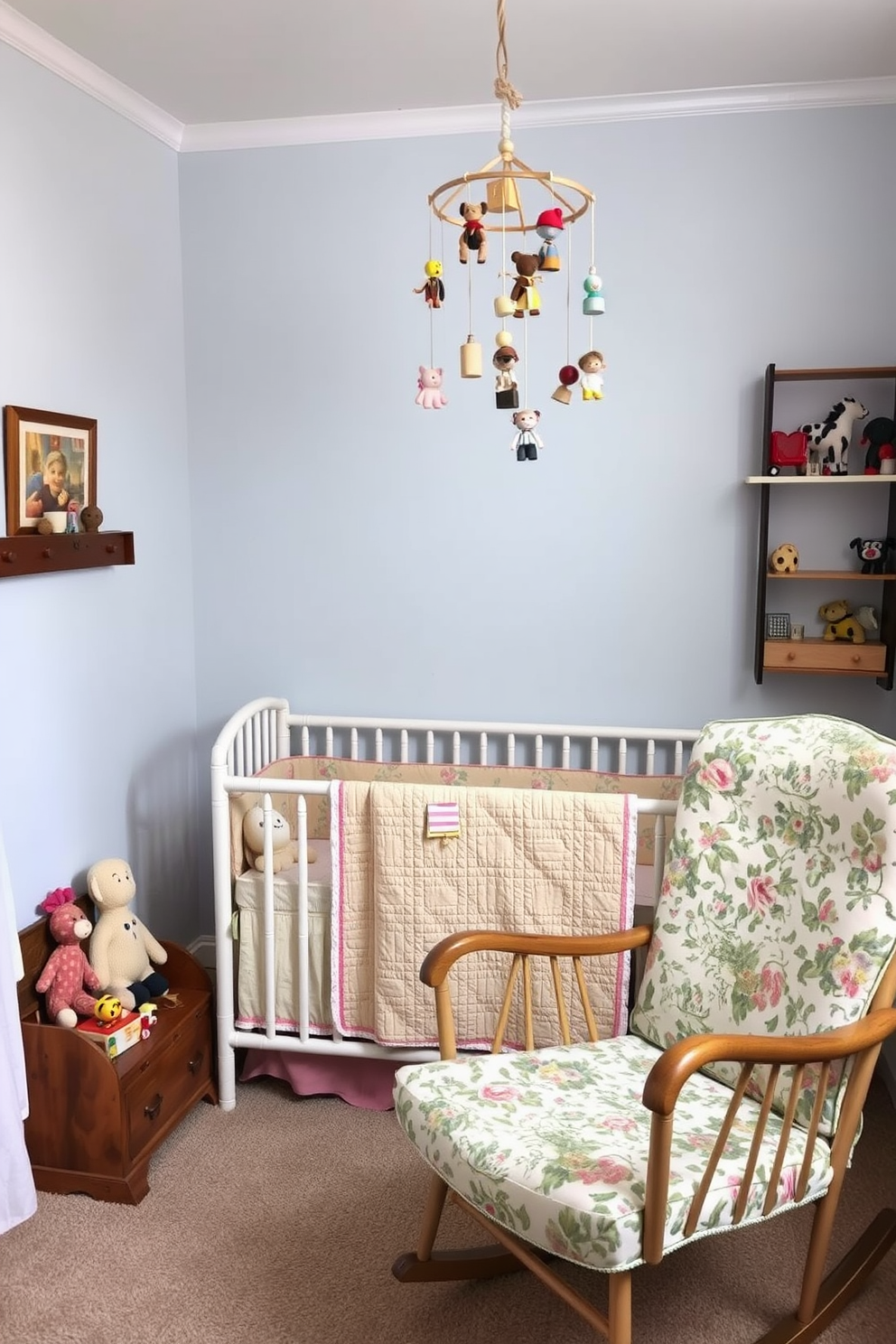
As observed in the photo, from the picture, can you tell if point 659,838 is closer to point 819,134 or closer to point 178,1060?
point 178,1060

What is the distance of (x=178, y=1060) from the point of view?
7.82 feet

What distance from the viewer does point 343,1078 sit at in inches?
101

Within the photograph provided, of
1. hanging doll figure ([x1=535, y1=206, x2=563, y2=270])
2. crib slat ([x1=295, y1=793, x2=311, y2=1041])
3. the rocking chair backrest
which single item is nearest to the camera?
hanging doll figure ([x1=535, y1=206, x2=563, y2=270])

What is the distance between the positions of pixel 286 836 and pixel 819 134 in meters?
2.12

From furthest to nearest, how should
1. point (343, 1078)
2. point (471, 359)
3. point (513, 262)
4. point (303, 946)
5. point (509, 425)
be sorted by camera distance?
→ point (509, 425) < point (343, 1078) < point (303, 946) < point (513, 262) < point (471, 359)

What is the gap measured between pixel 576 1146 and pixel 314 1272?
0.67m

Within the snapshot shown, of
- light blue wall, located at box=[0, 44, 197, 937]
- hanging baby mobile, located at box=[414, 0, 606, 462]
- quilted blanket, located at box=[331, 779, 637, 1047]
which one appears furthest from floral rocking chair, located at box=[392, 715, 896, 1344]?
light blue wall, located at box=[0, 44, 197, 937]

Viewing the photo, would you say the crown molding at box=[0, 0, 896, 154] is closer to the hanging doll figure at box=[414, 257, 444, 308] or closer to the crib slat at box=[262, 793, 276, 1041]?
the hanging doll figure at box=[414, 257, 444, 308]

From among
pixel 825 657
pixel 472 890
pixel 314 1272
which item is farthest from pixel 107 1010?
pixel 825 657

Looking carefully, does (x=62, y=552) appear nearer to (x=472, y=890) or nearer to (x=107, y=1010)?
(x=107, y=1010)

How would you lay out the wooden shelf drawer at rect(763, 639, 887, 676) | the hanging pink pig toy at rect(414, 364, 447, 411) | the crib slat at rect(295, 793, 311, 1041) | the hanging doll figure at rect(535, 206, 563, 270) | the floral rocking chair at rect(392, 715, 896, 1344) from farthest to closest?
1. the wooden shelf drawer at rect(763, 639, 887, 676)
2. the crib slat at rect(295, 793, 311, 1041)
3. the hanging pink pig toy at rect(414, 364, 447, 411)
4. the hanging doll figure at rect(535, 206, 563, 270)
5. the floral rocking chair at rect(392, 715, 896, 1344)

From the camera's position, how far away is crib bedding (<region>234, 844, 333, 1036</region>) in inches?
97.7

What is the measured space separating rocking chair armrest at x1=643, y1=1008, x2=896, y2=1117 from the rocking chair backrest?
0.14 metres

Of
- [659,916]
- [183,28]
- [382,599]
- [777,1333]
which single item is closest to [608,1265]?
[777,1333]
